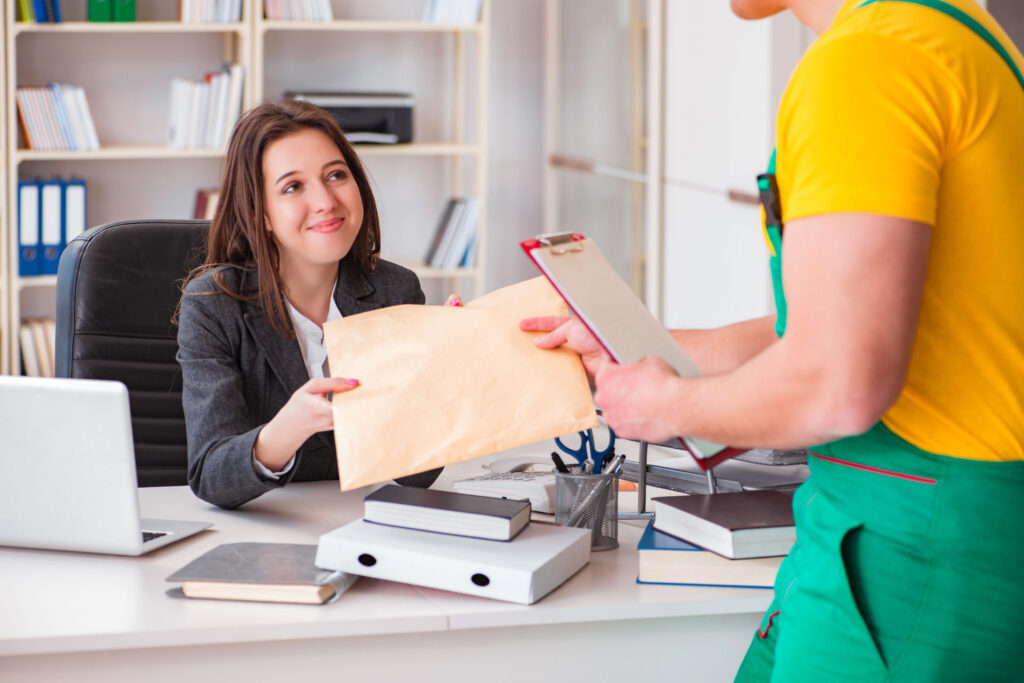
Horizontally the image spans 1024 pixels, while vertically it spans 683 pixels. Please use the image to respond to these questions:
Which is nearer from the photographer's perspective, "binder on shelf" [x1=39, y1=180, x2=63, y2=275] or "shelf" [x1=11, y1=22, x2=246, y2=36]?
"shelf" [x1=11, y1=22, x2=246, y2=36]

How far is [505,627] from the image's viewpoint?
1.20 metres

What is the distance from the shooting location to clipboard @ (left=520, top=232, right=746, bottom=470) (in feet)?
3.51

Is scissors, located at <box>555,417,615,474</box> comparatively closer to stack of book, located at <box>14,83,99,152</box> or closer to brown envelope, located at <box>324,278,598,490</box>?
brown envelope, located at <box>324,278,598,490</box>

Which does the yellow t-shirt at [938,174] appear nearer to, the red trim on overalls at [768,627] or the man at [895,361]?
the man at [895,361]

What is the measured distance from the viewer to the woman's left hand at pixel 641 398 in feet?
3.27

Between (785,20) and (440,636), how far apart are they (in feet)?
7.09

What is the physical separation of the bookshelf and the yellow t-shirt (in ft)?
11.1

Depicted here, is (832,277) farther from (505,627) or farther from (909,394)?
(505,627)

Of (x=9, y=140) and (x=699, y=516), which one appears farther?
(x=9, y=140)

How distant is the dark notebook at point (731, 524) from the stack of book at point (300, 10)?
3209 mm

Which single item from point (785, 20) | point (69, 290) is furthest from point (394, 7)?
point (69, 290)

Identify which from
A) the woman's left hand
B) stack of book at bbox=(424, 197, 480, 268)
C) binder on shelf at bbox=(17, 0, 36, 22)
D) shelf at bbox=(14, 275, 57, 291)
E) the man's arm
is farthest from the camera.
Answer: stack of book at bbox=(424, 197, 480, 268)

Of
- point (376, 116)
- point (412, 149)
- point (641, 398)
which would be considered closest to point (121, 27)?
point (376, 116)

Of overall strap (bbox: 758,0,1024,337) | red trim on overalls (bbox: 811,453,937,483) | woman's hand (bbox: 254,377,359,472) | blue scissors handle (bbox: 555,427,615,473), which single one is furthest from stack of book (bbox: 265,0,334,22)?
red trim on overalls (bbox: 811,453,937,483)
